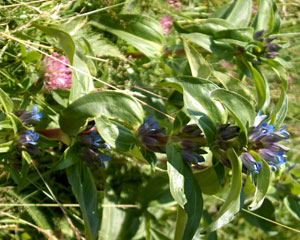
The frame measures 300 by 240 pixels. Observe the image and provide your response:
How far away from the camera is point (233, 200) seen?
163cm

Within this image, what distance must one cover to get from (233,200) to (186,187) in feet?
0.72

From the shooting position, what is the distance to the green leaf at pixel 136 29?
2.51m

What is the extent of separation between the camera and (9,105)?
5.66 feet

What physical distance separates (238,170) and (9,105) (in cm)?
99

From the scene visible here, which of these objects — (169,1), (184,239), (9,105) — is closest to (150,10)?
(169,1)

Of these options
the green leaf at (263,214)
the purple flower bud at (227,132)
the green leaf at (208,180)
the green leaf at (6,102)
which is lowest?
the green leaf at (263,214)

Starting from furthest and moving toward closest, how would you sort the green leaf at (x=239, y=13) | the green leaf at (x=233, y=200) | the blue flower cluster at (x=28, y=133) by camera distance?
the green leaf at (x=239, y=13), the blue flower cluster at (x=28, y=133), the green leaf at (x=233, y=200)

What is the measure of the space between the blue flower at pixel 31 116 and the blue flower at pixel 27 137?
52 millimetres

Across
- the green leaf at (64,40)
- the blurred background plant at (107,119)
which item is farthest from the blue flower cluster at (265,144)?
the green leaf at (64,40)

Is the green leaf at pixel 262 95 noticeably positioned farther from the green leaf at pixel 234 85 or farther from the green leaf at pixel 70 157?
the green leaf at pixel 70 157

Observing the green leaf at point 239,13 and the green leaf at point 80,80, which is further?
the green leaf at point 239,13

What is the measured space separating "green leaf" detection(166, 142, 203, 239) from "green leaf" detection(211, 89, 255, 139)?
0.95 feet

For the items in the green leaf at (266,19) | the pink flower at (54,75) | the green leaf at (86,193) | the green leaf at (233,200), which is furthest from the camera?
the green leaf at (266,19)

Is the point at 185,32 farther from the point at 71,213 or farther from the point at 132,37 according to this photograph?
the point at 71,213
